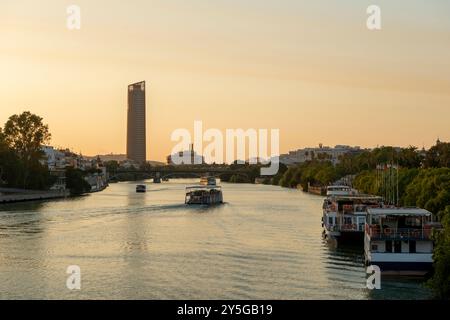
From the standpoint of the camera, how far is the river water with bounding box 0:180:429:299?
583 inches

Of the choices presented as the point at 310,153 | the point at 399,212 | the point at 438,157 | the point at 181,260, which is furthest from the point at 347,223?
the point at 310,153

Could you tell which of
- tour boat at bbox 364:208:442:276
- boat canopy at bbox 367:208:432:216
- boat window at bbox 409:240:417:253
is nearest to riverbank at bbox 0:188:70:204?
boat canopy at bbox 367:208:432:216

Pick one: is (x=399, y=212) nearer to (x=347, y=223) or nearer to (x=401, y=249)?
(x=401, y=249)

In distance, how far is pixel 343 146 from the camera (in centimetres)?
17638

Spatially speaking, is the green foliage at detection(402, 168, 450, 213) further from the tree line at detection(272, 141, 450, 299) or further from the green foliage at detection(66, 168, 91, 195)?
the green foliage at detection(66, 168, 91, 195)

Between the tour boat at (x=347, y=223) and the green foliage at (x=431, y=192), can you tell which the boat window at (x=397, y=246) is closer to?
the tour boat at (x=347, y=223)

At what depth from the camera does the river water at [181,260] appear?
48.5 feet

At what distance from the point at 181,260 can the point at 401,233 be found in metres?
5.47

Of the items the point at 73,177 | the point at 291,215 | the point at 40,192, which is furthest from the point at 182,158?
the point at 291,215

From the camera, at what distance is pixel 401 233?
1716 cm

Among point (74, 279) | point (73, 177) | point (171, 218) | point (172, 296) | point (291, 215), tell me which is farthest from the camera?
point (73, 177)

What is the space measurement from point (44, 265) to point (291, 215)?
19.3 metres

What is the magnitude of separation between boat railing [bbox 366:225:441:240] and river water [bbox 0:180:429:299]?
0.94 metres

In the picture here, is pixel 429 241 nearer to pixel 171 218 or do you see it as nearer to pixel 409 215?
pixel 409 215
